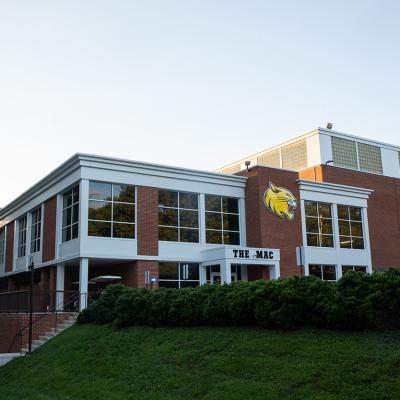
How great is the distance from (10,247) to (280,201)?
20.0 metres

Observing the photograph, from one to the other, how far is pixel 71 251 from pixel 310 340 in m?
18.8

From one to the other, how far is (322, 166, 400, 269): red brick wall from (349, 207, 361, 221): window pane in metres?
4.04

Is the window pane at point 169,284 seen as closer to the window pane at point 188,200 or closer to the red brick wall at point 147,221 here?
the red brick wall at point 147,221

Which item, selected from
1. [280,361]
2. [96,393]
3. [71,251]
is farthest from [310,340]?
[71,251]

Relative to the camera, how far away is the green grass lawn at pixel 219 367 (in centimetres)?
978

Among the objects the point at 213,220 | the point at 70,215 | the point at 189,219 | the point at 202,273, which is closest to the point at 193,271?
the point at 202,273

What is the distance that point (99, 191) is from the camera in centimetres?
2856

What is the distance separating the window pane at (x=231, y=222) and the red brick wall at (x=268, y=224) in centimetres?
66

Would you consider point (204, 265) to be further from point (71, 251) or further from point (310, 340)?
point (310, 340)

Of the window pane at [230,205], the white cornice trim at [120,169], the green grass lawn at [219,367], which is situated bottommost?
the green grass lawn at [219,367]

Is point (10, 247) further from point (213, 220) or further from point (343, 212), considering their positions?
point (343, 212)

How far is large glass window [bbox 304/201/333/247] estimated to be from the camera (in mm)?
34969

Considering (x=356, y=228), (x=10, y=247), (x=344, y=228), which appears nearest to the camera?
(x=344, y=228)

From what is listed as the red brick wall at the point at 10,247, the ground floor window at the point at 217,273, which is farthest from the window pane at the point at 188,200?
the red brick wall at the point at 10,247
